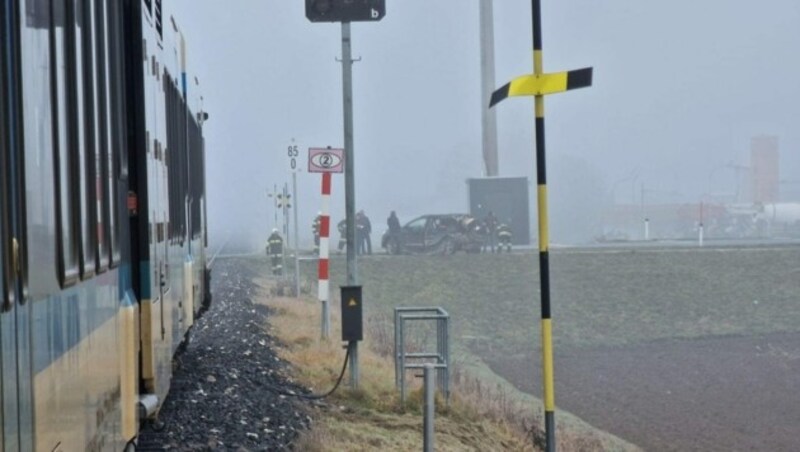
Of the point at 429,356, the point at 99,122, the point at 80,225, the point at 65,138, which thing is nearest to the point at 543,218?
the point at 99,122

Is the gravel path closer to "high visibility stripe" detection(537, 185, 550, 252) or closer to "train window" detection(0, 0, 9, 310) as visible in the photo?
"high visibility stripe" detection(537, 185, 550, 252)

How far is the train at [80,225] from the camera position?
11.6 ft

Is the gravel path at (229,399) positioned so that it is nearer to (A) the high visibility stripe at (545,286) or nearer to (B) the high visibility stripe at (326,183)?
(B) the high visibility stripe at (326,183)

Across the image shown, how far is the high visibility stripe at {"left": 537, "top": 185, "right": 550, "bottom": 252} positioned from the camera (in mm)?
7613

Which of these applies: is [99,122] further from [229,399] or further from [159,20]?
[229,399]

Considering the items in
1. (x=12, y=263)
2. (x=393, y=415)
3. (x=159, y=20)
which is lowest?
(x=393, y=415)

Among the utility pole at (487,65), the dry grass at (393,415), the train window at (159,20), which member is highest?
the utility pole at (487,65)

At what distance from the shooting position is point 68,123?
442 centimetres

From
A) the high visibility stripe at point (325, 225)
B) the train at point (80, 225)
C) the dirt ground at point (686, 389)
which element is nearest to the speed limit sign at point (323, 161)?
the high visibility stripe at point (325, 225)

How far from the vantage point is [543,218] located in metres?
7.66

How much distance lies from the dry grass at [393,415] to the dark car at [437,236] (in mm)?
26283

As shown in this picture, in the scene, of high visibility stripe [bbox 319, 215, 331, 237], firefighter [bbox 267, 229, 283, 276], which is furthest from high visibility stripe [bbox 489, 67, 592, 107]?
firefighter [bbox 267, 229, 283, 276]

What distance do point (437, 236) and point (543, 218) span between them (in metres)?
36.7

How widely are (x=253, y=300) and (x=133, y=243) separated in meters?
17.9
